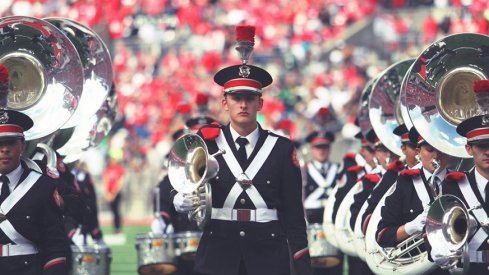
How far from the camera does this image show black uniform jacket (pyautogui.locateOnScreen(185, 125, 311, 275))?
346 inches

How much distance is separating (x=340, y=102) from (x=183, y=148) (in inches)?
1145

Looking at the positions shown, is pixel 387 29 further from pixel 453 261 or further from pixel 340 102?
pixel 453 261

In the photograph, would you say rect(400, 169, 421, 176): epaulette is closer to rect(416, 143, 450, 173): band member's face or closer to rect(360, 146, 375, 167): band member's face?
rect(416, 143, 450, 173): band member's face

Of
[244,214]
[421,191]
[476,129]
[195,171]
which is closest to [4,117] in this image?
[195,171]

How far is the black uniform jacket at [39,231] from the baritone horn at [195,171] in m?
0.76

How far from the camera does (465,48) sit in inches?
399

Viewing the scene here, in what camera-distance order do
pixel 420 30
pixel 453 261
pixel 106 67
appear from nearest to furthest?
pixel 453 261 → pixel 106 67 → pixel 420 30

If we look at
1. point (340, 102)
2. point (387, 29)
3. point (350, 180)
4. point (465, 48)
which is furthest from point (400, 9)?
point (465, 48)

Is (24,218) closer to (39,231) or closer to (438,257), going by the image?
(39,231)

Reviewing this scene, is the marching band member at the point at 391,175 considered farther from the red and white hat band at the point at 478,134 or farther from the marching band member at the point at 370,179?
the red and white hat band at the point at 478,134

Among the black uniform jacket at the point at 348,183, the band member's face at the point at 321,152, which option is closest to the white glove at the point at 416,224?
the black uniform jacket at the point at 348,183

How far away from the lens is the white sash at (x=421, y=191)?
9.20 metres

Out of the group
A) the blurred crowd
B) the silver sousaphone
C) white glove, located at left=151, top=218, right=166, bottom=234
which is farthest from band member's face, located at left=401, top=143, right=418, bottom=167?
the blurred crowd

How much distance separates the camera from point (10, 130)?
8.59m
